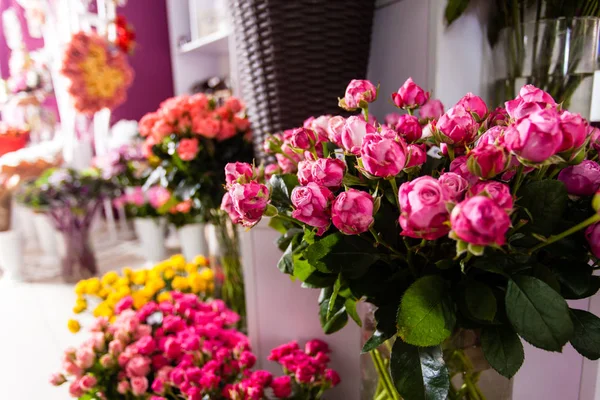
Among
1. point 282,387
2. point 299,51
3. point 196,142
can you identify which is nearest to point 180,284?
point 196,142

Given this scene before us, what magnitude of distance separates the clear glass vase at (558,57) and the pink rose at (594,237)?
1.12ft

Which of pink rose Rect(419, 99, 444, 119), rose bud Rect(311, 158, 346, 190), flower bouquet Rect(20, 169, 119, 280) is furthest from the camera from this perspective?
flower bouquet Rect(20, 169, 119, 280)

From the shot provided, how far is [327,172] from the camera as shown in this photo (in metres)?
0.37

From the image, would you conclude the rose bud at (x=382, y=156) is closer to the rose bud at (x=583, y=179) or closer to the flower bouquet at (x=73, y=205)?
the rose bud at (x=583, y=179)

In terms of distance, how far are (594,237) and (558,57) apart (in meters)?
0.39

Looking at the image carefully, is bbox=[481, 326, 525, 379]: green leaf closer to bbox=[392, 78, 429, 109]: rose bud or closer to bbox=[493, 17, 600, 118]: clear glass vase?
bbox=[392, 78, 429, 109]: rose bud

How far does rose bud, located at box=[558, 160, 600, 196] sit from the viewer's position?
0.36 metres

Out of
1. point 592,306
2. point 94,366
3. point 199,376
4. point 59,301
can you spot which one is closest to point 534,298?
point 592,306

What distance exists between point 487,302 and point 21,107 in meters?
2.43

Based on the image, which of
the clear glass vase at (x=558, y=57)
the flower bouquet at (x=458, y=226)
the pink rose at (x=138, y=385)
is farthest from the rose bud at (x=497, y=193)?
the pink rose at (x=138, y=385)

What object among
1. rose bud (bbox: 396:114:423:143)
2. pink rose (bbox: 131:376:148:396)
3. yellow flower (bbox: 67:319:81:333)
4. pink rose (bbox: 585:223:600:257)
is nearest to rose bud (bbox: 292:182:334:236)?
rose bud (bbox: 396:114:423:143)

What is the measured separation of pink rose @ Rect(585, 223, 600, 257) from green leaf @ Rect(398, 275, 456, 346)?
0.13 metres

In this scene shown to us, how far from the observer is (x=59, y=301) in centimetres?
155

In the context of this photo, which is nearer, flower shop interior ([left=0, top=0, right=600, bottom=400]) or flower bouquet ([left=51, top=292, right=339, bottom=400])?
flower shop interior ([left=0, top=0, right=600, bottom=400])
